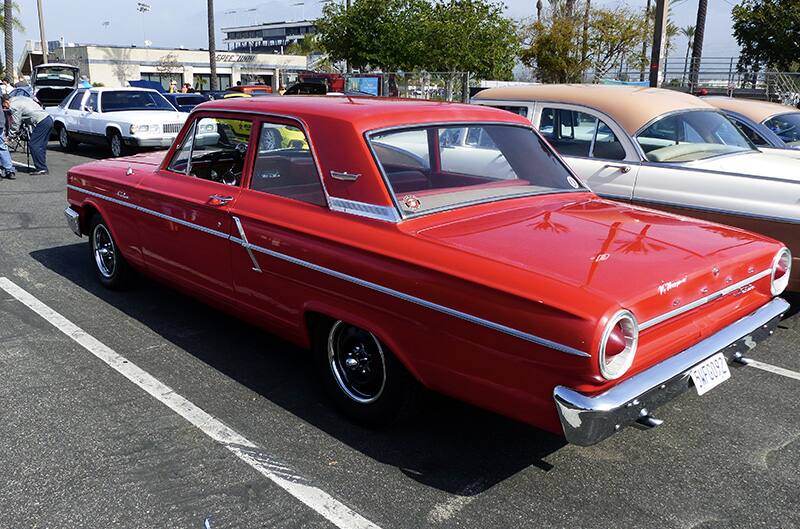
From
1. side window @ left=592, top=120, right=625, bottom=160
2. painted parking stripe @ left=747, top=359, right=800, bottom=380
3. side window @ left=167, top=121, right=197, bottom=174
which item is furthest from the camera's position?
side window @ left=592, top=120, right=625, bottom=160

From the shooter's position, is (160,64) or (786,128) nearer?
(786,128)

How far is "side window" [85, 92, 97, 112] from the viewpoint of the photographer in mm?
14955

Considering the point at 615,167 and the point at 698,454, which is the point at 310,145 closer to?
the point at 698,454

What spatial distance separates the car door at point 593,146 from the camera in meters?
6.08

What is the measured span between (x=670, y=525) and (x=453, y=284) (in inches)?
51.6

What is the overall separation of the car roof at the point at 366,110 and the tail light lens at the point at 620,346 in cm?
165

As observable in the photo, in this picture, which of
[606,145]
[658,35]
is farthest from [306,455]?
[658,35]

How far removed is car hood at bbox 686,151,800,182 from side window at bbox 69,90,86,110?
44.6 ft

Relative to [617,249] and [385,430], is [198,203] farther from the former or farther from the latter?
[617,249]

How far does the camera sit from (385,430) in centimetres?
362

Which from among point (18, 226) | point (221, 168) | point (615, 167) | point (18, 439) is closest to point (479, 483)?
point (18, 439)

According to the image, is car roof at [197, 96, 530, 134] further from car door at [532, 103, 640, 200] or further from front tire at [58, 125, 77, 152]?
front tire at [58, 125, 77, 152]

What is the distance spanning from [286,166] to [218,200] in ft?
1.62

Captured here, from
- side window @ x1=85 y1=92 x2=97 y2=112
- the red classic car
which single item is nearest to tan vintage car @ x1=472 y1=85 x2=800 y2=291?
the red classic car
